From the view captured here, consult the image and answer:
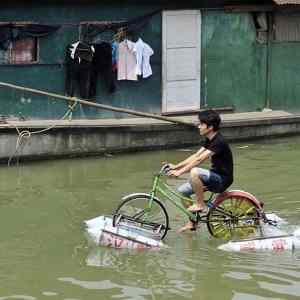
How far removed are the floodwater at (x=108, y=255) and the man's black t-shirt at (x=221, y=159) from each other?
795 millimetres

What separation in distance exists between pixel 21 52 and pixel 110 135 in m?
2.40

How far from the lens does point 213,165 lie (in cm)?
920

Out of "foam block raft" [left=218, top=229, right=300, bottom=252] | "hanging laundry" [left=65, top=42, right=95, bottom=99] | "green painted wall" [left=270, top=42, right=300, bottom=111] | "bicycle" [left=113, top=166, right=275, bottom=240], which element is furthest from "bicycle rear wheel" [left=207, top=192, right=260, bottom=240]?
"green painted wall" [left=270, top=42, right=300, bottom=111]

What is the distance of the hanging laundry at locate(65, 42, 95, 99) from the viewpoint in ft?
51.2

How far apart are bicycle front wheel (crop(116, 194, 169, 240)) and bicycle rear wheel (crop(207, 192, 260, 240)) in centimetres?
56

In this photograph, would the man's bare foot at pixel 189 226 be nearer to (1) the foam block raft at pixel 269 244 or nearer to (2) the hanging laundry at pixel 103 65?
(1) the foam block raft at pixel 269 244

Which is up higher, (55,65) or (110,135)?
(55,65)

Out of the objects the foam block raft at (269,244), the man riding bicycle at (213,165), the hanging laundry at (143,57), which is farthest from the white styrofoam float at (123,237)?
the hanging laundry at (143,57)

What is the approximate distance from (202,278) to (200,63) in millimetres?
9631

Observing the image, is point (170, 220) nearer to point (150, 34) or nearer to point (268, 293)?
point (268, 293)

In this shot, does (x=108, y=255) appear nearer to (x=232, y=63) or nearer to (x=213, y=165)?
(x=213, y=165)

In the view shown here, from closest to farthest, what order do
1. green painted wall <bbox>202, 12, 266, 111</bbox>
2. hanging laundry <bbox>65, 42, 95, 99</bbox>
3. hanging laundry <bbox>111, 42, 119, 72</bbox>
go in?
hanging laundry <bbox>65, 42, 95, 99</bbox>, hanging laundry <bbox>111, 42, 119, 72</bbox>, green painted wall <bbox>202, 12, 266, 111</bbox>

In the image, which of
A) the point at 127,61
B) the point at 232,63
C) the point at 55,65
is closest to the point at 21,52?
the point at 55,65

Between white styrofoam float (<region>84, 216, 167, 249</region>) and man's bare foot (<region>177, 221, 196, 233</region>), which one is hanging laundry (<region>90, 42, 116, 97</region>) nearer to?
man's bare foot (<region>177, 221, 196, 233</region>)
